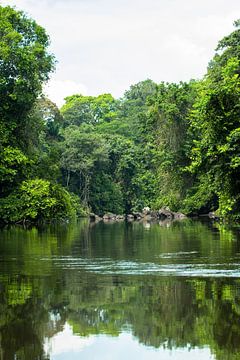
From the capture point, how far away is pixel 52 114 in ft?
227

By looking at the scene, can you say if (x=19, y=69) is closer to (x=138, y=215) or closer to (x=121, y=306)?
(x=138, y=215)

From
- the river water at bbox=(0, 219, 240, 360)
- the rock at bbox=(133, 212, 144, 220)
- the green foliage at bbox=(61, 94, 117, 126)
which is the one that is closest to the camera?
the river water at bbox=(0, 219, 240, 360)

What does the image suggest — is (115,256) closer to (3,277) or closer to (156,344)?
(3,277)

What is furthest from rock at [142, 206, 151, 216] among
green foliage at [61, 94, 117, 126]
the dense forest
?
green foliage at [61, 94, 117, 126]

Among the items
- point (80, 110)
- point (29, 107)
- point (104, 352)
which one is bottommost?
point (104, 352)

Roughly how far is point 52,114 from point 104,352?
62546 mm

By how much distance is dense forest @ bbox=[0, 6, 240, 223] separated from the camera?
79.8ft

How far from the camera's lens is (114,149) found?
74.5 metres

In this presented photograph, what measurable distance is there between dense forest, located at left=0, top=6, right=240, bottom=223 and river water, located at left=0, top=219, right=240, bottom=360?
7.06 meters

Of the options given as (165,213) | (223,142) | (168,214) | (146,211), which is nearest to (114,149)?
(146,211)

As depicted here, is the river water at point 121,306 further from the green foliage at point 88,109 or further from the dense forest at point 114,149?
the green foliage at point 88,109

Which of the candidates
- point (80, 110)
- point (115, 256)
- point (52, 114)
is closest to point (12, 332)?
point (115, 256)

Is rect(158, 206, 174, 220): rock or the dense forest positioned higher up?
the dense forest

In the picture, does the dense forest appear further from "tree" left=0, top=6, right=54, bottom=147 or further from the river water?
the river water
